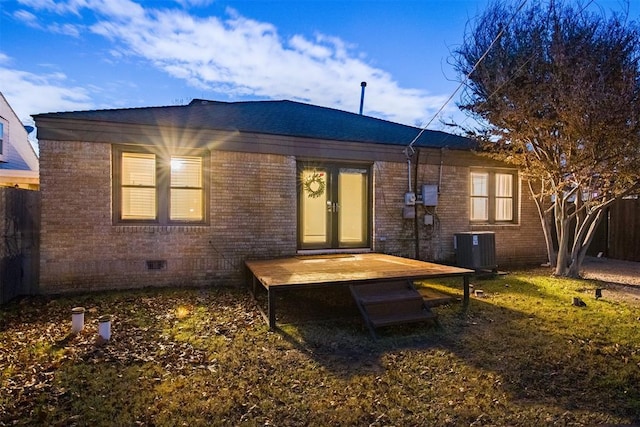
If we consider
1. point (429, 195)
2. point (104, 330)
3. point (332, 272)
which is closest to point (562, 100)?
point (429, 195)

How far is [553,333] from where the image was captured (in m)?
4.24

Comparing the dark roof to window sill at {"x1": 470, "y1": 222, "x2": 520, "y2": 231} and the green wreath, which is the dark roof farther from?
window sill at {"x1": 470, "y1": 222, "x2": 520, "y2": 231}

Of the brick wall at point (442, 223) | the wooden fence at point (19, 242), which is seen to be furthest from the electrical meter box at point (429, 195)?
the wooden fence at point (19, 242)

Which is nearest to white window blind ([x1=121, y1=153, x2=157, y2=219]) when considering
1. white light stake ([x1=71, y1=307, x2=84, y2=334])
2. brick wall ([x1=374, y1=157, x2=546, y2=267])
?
white light stake ([x1=71, y1=307, x2=84, y2=334])

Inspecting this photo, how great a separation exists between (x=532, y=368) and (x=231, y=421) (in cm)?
273

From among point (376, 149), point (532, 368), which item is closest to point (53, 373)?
point (532, 368)

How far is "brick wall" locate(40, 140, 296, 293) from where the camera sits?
19.4 ft

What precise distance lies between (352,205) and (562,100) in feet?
14.3

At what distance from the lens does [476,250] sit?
26.0 ft

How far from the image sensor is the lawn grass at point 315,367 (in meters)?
2.56

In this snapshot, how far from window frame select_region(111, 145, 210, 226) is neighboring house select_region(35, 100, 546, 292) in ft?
0.06

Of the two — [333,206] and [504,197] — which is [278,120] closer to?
[333,206]

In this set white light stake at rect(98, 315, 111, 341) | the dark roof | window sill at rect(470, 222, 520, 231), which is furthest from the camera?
window sill at rect(470, 222, 520, 231)

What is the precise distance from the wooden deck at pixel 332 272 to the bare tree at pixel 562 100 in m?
3.49
